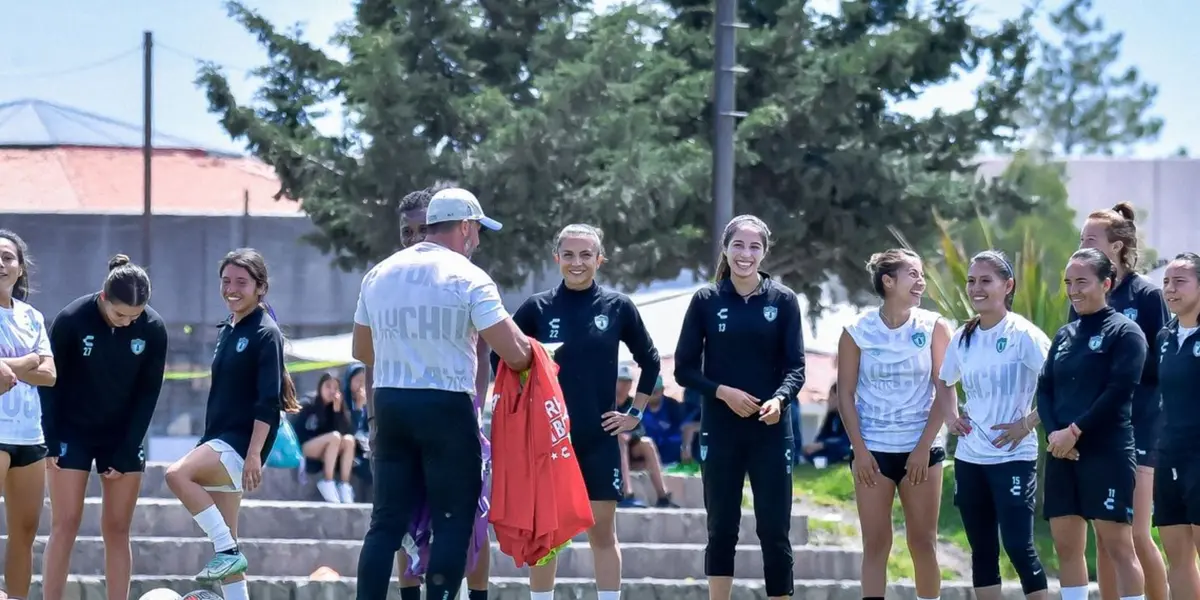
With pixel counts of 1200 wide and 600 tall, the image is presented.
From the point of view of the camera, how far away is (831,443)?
672 inches

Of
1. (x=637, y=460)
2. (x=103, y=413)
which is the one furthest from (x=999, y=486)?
(x=637, y=460)

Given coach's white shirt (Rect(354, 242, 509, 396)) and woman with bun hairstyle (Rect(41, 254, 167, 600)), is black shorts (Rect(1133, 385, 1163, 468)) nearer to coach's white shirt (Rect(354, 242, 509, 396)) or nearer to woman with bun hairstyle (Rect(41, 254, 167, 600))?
coach's white shirt (Rect(354, 242, 509, 396))

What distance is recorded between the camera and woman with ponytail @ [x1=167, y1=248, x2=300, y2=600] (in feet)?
26.3

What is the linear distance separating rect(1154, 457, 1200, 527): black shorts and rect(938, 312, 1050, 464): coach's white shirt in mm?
676

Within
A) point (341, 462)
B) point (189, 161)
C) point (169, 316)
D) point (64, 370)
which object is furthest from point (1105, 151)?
point (64, 370)

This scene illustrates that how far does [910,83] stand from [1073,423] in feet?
62.0

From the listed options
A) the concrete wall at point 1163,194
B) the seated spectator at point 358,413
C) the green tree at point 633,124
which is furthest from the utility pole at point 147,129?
the concrete wall at point 1163,194

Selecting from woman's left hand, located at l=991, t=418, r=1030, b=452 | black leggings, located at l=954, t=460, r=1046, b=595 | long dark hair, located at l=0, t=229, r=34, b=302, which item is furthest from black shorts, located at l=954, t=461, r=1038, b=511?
long dark hair, located at l=0, t=229, r=34, b=302

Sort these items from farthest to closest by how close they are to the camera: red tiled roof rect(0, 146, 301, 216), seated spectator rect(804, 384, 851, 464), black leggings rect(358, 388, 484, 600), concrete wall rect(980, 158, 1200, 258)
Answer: concrete wall rect(980, 158, 1200, 258)
red tiled roof rect(0, 146, 301, 216)
seated spectator rect(804, 384, 851, 464)
black leggings rect(358, 388, 484, 600)

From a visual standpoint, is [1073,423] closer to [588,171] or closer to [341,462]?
[341,462]

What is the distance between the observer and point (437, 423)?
269 inches

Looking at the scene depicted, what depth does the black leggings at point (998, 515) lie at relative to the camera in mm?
7816

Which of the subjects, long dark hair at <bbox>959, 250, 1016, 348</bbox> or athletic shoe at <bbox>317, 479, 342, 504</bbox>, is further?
athletic shoe at <bbox>317, 479, 342, 504</bbox>

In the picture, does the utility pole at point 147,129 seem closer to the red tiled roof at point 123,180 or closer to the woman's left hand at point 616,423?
the red tiled roof at point 123,180
